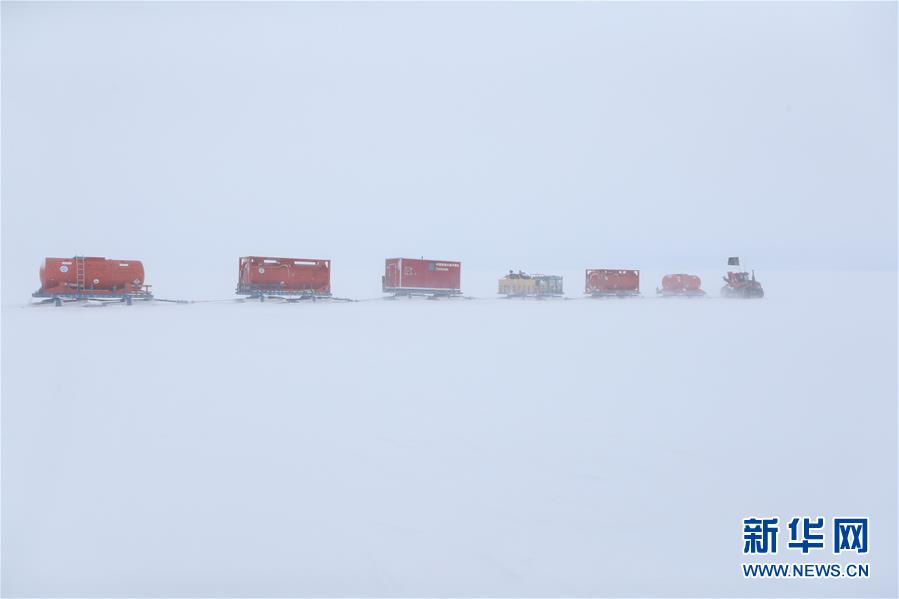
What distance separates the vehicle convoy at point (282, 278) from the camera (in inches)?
1075

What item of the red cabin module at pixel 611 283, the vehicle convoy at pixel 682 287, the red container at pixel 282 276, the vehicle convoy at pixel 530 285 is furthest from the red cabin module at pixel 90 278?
the vehicle convoy at pixel 682 287

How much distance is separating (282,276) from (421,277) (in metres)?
8.59

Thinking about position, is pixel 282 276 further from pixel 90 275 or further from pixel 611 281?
pixel 611 281

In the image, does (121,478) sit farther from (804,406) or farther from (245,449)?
(804,406)

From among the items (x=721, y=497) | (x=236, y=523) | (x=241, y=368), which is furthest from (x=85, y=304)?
(x=721, y=497)

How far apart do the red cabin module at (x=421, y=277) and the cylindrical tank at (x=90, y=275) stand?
1336cm

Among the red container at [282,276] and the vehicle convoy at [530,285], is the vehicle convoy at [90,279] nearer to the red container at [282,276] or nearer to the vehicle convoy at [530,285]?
the red container at [282,276]

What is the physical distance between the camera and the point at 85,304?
77.3 ft

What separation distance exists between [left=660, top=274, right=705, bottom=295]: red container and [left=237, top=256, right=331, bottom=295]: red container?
81.5ft

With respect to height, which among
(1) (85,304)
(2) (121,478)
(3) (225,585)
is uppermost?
(1) (85,304)

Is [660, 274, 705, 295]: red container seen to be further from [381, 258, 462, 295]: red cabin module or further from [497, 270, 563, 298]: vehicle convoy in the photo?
[381, 258, 462, 295]: red cabin module

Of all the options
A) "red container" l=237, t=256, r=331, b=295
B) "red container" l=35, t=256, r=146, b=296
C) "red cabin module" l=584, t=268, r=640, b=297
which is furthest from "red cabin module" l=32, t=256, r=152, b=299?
"red cabin module" l=584, t=268, r=640, b=297

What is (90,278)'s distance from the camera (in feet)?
77.4

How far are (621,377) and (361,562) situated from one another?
6.89 meters
